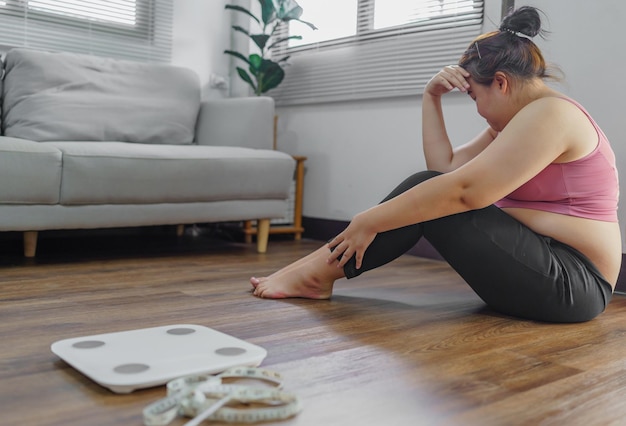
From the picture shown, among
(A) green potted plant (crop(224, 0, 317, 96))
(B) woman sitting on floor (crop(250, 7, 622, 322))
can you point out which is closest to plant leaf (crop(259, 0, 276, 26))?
(A) green potted plant (crop(224, 0, 317, 96))

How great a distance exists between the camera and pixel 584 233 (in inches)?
64.9

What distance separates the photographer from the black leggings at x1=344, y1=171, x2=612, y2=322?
1.59m

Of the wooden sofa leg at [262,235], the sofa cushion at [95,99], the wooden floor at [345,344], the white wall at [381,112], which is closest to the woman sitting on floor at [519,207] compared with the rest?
the wooden floor at [345,344]

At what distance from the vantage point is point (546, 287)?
160 cm

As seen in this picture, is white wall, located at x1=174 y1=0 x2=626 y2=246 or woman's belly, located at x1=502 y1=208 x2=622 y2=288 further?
white wall, located at x1=174 y1=0 x2=626 y2=246

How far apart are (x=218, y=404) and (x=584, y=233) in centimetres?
111

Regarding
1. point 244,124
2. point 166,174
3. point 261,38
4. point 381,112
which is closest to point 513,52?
point 166,174

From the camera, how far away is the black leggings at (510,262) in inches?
62.6

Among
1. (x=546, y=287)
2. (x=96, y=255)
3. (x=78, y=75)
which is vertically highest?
(x=78, y=75)

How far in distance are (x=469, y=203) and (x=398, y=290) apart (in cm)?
68

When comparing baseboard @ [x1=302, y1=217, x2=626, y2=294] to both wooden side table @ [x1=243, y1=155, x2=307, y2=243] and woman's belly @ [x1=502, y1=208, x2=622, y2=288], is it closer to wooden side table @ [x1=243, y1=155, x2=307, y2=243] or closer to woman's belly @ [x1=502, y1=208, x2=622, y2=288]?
wooden side table @ [x1=243, y1=155, x2=307, y2=243]

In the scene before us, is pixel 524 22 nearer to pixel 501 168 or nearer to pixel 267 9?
pixel 501 168

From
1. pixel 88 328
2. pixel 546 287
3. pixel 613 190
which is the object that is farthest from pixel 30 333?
pixel 613 190

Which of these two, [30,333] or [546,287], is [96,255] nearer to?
[30,333]
